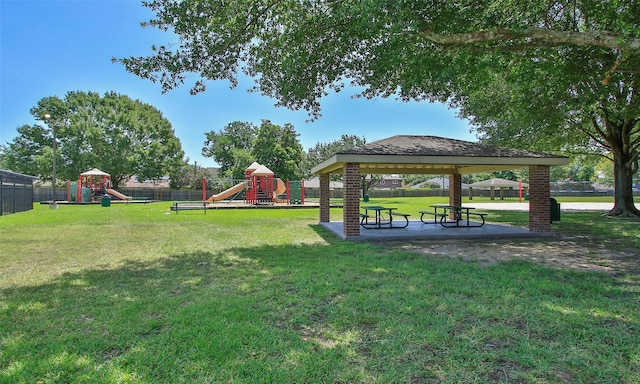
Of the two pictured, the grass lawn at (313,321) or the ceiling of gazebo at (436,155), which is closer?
the grass lawn at (313,321)

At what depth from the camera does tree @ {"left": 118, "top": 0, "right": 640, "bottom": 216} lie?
6.52m

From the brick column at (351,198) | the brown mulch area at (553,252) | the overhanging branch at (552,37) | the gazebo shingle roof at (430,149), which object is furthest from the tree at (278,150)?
the overhanging branch at (552,37)

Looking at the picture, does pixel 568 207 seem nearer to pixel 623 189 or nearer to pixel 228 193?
pixel 623 189

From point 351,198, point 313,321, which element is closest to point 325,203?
point 351,198

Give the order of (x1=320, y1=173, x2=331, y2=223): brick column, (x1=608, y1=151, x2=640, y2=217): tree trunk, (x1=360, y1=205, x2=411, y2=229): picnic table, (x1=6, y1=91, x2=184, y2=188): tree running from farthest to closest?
(x1=6, y1=91, x2=184, y2=188): tree < (x1=608, y1=151, x2=640, y2=217): tree trunk < (x1=320, y1=173, x2=331, y2=223): brick column < (x1=360, y1=205, x2=411, y2=229): picnic table

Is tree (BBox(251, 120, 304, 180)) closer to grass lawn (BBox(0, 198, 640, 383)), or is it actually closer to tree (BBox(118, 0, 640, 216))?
tree (BBox(118, 0, 640, 216))

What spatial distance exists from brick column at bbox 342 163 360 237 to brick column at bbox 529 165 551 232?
4739mm

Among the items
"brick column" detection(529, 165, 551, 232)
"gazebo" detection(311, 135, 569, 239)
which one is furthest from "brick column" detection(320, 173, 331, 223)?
"brick column" detection(529, 165, 551, 232)

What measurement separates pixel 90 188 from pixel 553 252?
32386mm

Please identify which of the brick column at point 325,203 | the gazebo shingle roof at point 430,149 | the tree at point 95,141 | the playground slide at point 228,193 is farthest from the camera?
the tree at point 95,141

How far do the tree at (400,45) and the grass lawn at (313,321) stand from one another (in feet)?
12.4

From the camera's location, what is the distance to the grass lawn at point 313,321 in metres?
2.68

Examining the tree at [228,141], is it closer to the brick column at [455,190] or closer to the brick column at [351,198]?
the brick column at [455,190]

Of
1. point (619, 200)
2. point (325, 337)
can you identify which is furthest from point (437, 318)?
point (619, 200)
